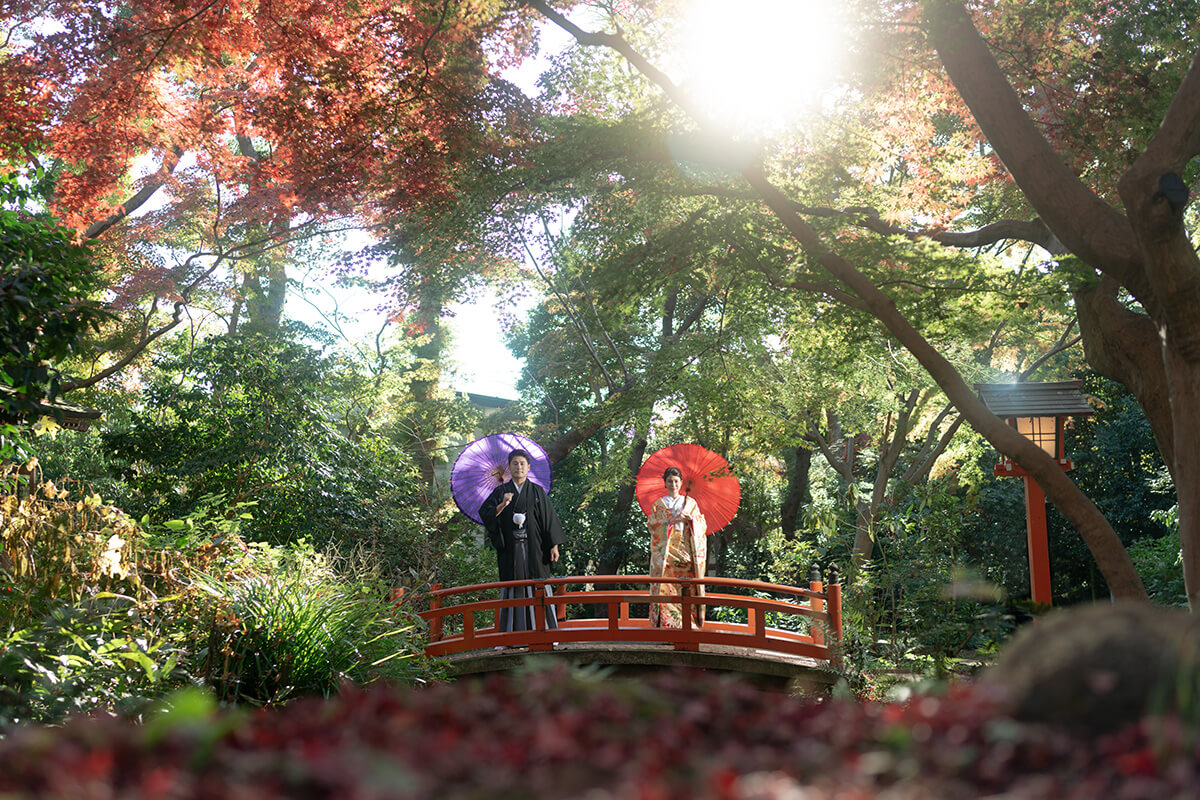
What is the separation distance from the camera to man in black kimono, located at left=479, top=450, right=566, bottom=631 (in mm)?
7914

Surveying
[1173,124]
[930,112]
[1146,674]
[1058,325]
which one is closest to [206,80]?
[930,112]

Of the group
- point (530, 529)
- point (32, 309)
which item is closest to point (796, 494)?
point (530, 529)

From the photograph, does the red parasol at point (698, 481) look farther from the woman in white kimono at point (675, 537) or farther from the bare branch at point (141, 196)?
the bare branch at point (141, 196)

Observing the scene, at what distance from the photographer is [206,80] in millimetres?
10344

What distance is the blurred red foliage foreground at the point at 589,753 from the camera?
3.94ft

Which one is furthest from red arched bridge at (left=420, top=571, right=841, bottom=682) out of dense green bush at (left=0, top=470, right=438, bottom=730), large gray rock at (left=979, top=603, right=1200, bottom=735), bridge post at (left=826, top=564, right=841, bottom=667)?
large gray rock at (left=979, top=603, right=1200, bottom=735)

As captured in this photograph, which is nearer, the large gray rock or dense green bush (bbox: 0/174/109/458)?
the large gray rock

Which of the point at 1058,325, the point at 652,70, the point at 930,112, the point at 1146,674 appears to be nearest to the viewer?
the point at 1146,674

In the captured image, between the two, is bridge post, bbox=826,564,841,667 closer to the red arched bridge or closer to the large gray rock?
the red arched bridge

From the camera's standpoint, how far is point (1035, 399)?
7.63 meters

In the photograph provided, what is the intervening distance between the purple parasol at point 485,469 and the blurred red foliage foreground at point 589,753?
25.5 ft

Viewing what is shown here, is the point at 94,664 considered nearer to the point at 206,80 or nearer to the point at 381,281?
the point at 206,80

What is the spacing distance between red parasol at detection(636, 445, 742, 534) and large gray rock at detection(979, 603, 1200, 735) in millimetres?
7797

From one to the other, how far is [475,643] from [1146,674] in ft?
20.3
